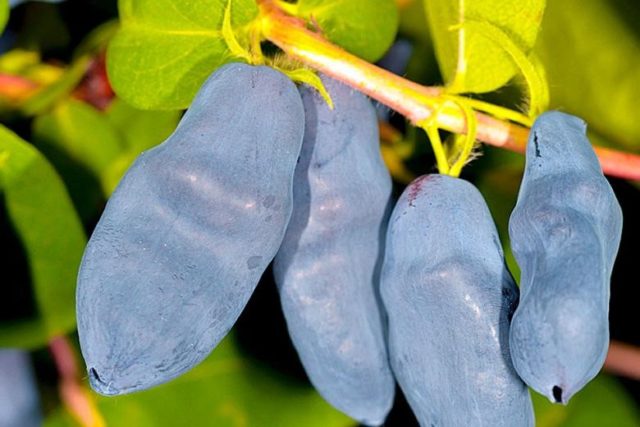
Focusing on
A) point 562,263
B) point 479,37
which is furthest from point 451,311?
point 479,37

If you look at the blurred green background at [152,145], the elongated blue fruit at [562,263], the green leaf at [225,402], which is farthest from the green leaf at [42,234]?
the elongated blue fruit at [562,263]

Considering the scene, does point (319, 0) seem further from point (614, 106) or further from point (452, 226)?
→ point (614, 106)

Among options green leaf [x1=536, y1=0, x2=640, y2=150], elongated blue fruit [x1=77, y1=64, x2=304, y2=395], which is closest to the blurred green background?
green leaf [x1=536, y1=0, x2=640, y2=150]

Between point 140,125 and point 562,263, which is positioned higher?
point 562,263

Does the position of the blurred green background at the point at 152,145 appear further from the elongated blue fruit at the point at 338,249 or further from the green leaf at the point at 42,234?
the elongated blue fruit at the point at 338,249

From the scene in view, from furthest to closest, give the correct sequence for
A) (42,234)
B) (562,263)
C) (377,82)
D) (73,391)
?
1. (73,391)
2. (42,234)
3. (377,82)
4. (562,263)

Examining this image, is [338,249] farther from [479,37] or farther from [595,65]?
[595,65]
